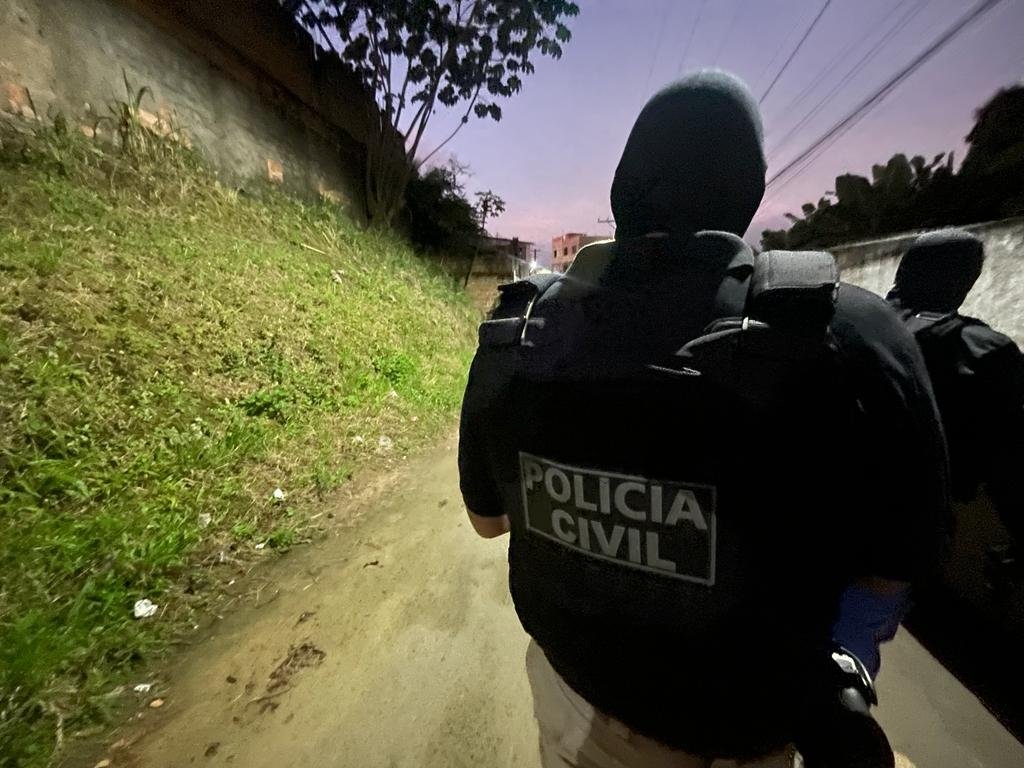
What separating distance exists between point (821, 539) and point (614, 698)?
0.49 m

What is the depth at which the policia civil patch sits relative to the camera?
645 mm

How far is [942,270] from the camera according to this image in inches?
64.9

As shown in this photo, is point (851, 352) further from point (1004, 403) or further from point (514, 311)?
point (1004, 403)

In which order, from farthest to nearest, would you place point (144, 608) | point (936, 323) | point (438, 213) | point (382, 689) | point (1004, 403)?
point (438, 213), point (144, 608), point (382, 689), point (936, 323), point (1004, 403)

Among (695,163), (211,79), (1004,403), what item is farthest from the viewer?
(211,79)

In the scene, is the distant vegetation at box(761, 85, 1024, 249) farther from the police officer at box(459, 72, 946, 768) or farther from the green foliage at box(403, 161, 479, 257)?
the green foliage at box(403, 161, 479, 257)

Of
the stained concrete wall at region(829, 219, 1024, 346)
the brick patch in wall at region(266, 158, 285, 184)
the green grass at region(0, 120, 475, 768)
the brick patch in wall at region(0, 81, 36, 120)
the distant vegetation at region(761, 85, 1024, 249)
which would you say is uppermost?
the distant vegetation at region(761, 85, 1024, 249)

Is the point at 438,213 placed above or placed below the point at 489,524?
above

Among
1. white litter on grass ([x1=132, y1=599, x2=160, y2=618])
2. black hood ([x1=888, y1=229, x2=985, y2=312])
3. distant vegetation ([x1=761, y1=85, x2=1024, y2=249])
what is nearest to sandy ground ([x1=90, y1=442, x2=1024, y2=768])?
white litter on grass ([x1=132, y1=599, x2=160, y2=618])

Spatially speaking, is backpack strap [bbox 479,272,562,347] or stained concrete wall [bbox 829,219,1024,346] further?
stained concrete wall [bbox 829,219,1024,346]

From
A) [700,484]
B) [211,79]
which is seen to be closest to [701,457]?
[700,484]

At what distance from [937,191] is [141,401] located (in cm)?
920

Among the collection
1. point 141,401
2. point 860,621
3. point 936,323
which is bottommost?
point 141,401

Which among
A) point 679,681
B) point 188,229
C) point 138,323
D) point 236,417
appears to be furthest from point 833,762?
point 188,229
